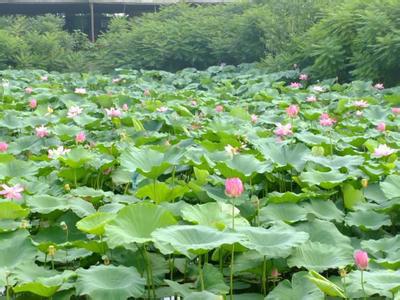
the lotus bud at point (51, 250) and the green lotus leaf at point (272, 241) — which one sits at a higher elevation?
the green lotus leaf at point (272, 241)

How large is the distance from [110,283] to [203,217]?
302 millimetres

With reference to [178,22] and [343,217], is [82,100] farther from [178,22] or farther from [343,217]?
[178,22]

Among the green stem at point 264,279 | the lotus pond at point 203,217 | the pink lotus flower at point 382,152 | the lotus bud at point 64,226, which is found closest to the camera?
the lotus pond at point 203,217

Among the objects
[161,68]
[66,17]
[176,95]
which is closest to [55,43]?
[161,68]

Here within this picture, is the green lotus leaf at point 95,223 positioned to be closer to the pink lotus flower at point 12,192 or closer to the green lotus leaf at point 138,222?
the green lotus leaf at point 138,222

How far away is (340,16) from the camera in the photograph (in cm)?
611

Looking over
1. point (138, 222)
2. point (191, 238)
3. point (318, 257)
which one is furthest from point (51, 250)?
point (318, 257)

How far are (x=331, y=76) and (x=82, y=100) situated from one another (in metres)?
2.78

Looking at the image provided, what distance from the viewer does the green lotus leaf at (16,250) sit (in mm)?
1325

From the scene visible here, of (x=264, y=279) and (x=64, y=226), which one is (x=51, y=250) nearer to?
(x=64, y=226)

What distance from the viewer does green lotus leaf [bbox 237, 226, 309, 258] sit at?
1251 millimetres

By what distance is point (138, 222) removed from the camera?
4.38ft

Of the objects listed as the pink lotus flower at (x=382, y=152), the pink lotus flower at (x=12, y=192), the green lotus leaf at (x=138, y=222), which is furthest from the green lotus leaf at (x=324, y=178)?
the pink lotus flower at (x=12, y=192)

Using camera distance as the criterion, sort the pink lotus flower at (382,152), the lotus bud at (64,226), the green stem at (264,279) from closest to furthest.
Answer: the green stem at (264,279)
the lotus bud at (64,226)
the pink lotus flower at (382,152)
